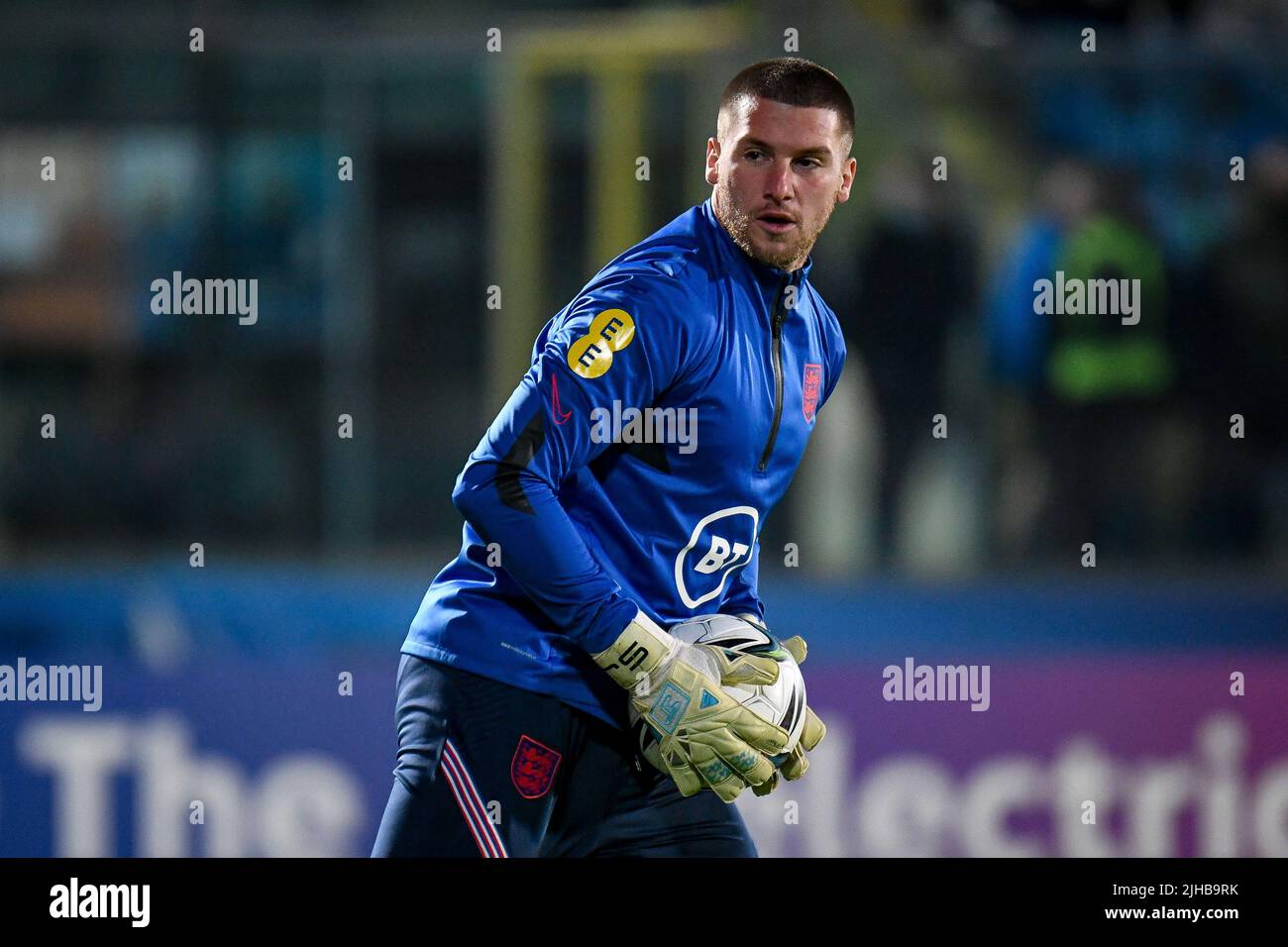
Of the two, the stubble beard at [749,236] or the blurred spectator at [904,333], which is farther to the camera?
the blurred spectator at [904,333]

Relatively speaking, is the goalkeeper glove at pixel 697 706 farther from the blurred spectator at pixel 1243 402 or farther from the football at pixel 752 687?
the blurred spectator at pixel 1243 402

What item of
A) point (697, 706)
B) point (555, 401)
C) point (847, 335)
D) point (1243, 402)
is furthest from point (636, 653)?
point (1243, 402)

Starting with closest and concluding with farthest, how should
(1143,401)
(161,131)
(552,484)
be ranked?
(552,484) < (1143,401) < (161,131)

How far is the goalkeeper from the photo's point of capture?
3363mm

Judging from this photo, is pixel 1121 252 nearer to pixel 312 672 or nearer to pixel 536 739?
pixel 312 672

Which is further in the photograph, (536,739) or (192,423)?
(192,423)

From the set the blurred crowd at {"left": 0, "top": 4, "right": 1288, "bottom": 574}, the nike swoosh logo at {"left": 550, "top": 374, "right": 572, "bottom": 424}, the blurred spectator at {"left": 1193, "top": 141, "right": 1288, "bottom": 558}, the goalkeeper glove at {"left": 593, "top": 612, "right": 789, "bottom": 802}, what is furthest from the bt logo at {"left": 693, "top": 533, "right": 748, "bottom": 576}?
the blurred spectator at {"left": 1193, "top": 141, "right": 1288, "bottom": 558}

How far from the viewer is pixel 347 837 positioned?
6.29 m

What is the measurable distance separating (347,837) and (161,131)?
329 centimetres

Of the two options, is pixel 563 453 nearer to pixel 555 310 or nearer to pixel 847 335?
pixel 847 335

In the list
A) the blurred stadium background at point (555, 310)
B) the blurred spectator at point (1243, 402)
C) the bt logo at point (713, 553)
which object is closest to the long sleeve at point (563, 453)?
the bt logo at point (713, 553)

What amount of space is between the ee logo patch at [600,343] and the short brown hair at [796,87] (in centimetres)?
54

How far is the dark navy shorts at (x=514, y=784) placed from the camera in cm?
346
